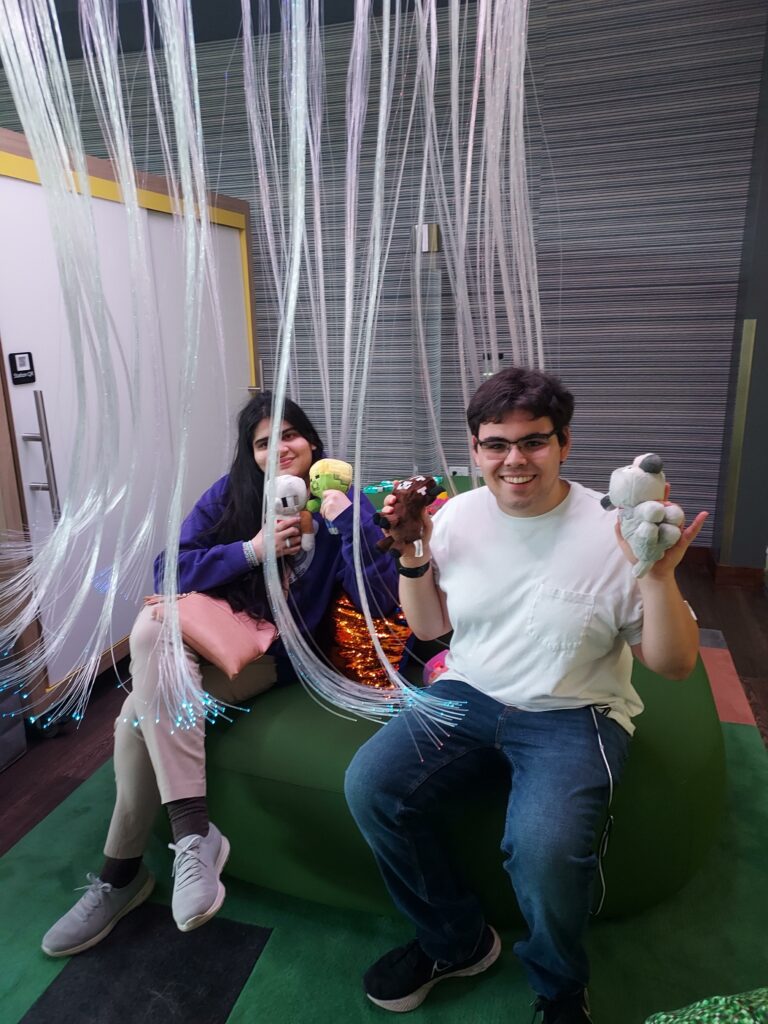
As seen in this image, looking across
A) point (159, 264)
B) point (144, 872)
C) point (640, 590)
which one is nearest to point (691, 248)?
point (159, 264)

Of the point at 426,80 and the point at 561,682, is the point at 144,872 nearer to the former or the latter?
the point at 561,682

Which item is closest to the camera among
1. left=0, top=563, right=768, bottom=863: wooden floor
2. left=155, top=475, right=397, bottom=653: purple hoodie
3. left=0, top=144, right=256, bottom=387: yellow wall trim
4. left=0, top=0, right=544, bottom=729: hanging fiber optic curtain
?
left=0, top=0, right=544, bottom=729: hanging fiber optic curtain

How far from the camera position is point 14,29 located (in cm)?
91

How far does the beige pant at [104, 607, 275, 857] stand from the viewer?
1317 millimetres

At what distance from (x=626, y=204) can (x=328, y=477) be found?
2.43m

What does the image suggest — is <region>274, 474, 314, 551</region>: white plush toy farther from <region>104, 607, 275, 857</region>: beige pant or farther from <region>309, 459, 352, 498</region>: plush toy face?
<region>104, 607, 275, 857</region>: beige pant

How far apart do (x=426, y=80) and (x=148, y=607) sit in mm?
1065

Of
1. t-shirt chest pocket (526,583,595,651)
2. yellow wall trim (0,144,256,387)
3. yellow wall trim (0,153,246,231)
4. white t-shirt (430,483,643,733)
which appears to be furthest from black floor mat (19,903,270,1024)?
yellow wall trim (0,153,246,231)

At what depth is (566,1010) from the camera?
42.0 inches

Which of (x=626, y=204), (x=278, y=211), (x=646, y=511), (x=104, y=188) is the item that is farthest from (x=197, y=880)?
(x=626, y=204)

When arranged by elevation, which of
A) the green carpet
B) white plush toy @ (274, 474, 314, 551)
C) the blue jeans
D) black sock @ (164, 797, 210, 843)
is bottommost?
the green carpet

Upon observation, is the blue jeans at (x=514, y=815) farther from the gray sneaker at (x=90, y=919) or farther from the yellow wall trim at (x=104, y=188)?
the yellow wall trim at (x=104, y=188)

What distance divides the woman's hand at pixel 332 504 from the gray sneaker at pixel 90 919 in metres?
0.87

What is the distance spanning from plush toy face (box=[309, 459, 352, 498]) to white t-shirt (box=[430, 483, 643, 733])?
206mm
